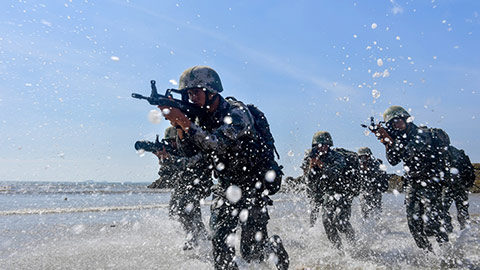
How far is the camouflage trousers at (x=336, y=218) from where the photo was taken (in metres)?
6.47

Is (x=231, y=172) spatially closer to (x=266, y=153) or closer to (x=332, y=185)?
(x=266, y=153)

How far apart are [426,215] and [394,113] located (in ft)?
5.74

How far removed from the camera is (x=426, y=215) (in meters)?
5.59

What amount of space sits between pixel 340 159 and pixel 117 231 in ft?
17.9

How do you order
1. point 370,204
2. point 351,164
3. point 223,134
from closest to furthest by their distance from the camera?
point 223,134 → point 351,164 → point 370,204

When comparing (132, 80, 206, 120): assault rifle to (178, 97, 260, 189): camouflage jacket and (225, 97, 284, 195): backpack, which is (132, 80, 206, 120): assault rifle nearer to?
(178, 97, 260, 189): camouflage jacket

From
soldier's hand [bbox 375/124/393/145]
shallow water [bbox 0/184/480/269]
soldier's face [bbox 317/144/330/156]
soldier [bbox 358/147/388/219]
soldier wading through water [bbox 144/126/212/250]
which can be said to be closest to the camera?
shallow water [bbox 0/184/480/269]

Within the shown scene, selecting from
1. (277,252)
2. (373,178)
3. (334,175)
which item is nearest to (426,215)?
(334,175)

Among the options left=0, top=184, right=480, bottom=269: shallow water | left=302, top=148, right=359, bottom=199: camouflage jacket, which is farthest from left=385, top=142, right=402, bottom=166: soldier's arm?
left=0, top=184, right=480, bottom=269: shallow water

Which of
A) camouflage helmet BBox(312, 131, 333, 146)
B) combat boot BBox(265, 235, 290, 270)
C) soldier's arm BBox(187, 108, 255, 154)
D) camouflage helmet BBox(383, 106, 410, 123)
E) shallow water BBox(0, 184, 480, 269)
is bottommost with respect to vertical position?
shallow water BBox(0, 184, 480, 269)

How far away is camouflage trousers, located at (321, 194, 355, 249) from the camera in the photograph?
6.47 meters

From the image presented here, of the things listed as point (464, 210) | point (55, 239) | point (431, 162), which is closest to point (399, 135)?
point (431, 162)

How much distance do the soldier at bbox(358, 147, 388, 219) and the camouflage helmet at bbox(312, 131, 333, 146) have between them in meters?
3.83

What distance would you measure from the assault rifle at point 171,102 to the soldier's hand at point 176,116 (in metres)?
0.04
